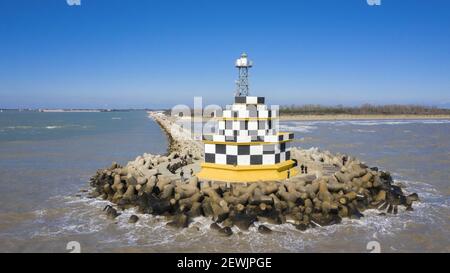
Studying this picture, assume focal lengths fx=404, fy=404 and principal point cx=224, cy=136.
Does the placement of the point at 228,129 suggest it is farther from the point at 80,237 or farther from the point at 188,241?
the point at 80,237

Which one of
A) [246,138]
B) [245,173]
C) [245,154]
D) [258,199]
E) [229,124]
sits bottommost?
[258,199]

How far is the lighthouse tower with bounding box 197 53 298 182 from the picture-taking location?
10.0 metres

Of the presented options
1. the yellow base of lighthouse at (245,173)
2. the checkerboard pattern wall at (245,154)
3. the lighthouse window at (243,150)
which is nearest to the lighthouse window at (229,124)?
the checkerboard pattern wall at (245,154)

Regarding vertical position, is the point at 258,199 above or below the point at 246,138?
below

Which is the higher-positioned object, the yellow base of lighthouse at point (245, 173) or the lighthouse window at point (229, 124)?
the lighthouse window at point (229, 124)

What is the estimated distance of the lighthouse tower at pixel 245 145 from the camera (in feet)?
32.9

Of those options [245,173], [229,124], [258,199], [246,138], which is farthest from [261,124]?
[258,199]

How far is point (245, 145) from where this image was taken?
10.0m

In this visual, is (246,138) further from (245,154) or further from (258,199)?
(258,199)

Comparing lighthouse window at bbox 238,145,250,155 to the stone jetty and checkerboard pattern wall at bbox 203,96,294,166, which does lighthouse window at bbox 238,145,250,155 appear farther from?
the stone jetty

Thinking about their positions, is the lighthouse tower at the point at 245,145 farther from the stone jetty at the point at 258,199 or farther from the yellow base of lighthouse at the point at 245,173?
the stone jetty at the point at 258,199

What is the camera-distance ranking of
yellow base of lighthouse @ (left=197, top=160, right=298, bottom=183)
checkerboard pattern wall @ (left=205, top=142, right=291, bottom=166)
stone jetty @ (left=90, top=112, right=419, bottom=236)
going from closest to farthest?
1. stone jetty @ (left=90, top=112, right=419, bottom=236)
2. yellow base of lighthouse @ (left=197, top=160, right=298, bottom=183)
3. checkerboard pattern wall @ (left=205, top=142, right=291, bottom=166)

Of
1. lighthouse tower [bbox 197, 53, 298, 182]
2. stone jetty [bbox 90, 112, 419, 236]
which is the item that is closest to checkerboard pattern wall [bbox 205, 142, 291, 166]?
lighthouse tower [bbox 197, 53, 298, 182]
